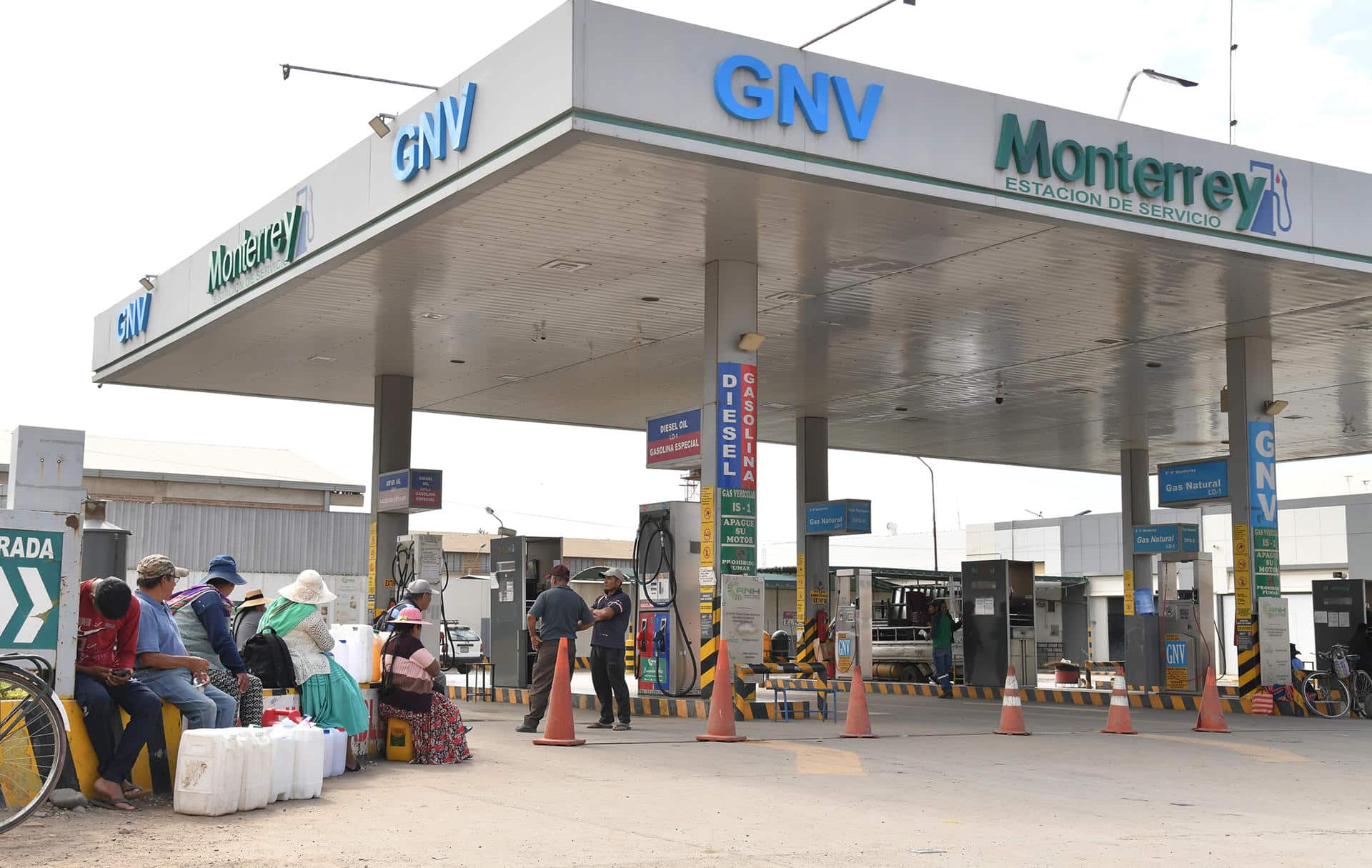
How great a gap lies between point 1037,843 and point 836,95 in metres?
7.94

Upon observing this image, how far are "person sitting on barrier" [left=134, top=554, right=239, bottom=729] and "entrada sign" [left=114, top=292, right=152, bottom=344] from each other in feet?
45.6

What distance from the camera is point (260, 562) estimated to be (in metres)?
44.6

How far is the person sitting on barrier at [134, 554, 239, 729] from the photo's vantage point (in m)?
8.27

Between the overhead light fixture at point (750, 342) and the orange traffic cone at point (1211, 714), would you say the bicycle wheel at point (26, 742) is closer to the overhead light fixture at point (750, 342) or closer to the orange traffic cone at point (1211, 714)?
the overhead light fixture at point (750, 342)

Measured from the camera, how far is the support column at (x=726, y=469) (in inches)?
623

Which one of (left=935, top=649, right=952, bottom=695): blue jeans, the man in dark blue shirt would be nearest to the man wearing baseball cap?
the man in dark blue shirt

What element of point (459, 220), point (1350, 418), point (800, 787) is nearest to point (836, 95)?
point (459, 220)

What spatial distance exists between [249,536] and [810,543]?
79.5 feet

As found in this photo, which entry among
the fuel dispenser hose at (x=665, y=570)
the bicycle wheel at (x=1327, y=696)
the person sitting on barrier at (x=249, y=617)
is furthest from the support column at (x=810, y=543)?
the person sitting on barrier at (x=249, y=617)

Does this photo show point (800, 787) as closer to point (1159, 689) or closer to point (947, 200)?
point (947, 200)

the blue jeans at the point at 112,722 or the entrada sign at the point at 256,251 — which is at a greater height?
the entrada sign at the point at 256,251

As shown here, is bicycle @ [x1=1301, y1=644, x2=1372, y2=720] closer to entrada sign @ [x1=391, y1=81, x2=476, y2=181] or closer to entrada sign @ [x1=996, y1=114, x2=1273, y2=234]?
entrada sign @ [x1=996, y1=114, x2=1273, y2=234]

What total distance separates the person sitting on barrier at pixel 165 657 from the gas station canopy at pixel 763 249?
17.7ft

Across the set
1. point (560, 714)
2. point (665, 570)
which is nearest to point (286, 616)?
point (560, 714)
